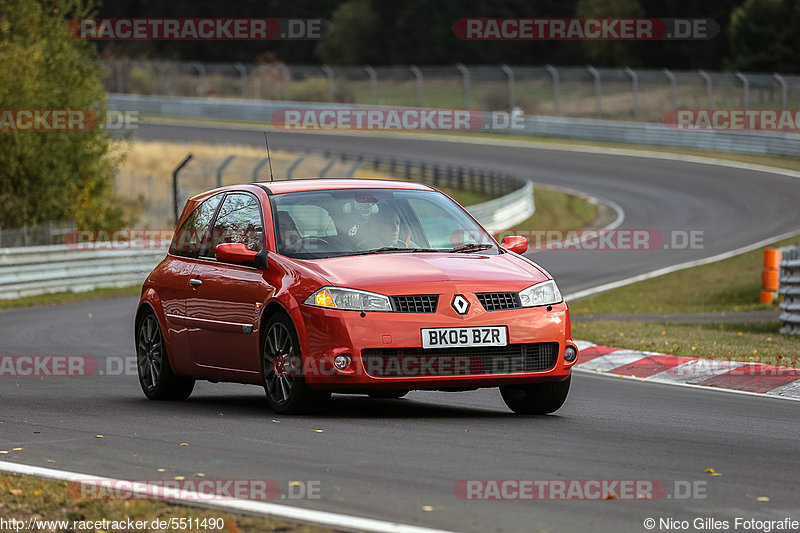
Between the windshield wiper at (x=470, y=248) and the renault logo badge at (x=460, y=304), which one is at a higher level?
the windshield wiper at (x=470, y=248)

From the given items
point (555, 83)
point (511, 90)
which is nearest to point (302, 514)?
point (555, 83)

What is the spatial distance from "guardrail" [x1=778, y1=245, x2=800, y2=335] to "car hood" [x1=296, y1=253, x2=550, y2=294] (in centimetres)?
798

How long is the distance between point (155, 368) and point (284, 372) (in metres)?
2.21

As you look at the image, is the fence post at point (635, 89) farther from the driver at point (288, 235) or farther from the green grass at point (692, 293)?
the driver at point (288, 235)

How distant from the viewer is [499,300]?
334 inches

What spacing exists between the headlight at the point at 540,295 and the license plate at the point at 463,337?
0.30 metres

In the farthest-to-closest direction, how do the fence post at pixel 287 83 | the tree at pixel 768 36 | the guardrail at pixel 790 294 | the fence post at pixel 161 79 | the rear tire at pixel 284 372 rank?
the tree at pixel 768 36 < the fence post at pixel 161 79 < the fence post at pixel 287 83 < the guardrail at pixel 790 294 < the rear tire at pixel 284 372

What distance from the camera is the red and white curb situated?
11148 mm

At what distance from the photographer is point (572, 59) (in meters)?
85.1

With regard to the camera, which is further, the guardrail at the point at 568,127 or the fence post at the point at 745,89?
the fence post at the point at 745,89

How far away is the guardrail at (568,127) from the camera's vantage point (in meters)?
49.4

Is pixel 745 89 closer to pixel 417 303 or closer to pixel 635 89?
pixel 635 89

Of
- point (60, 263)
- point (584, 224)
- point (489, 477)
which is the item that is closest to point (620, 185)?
point (584, 224)

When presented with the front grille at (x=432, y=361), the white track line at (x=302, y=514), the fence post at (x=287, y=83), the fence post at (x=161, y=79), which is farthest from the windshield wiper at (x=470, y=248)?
the fence post at (x=161, y=79)
